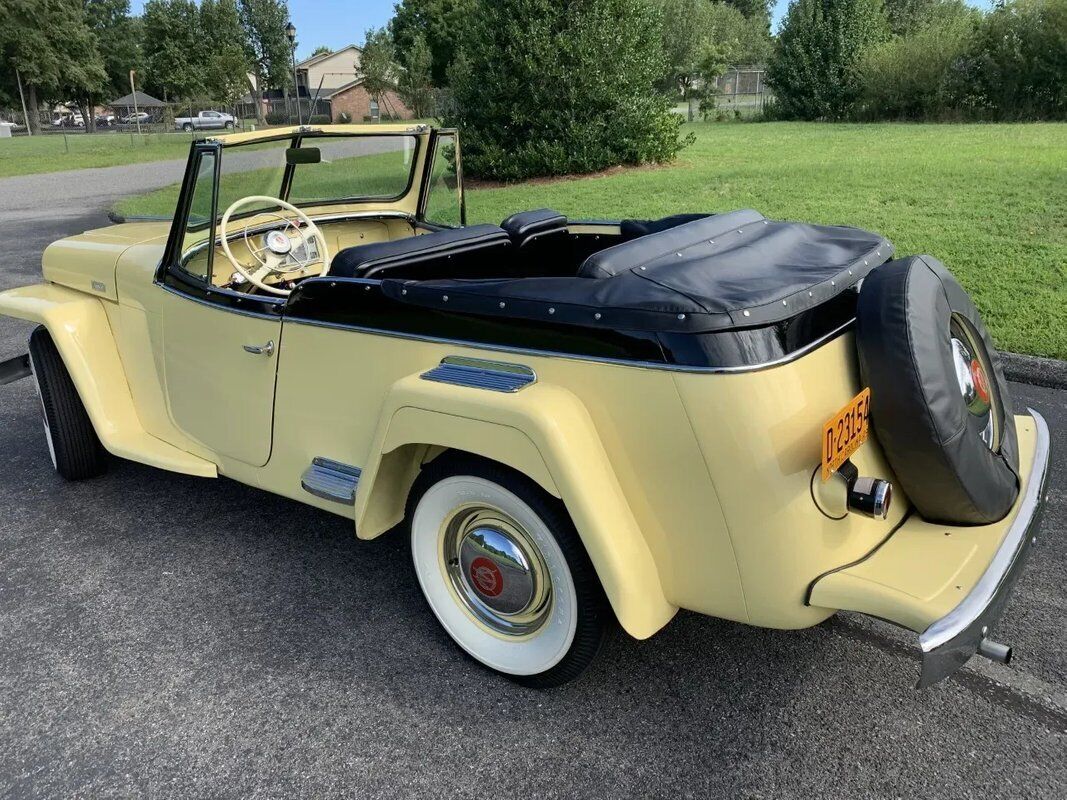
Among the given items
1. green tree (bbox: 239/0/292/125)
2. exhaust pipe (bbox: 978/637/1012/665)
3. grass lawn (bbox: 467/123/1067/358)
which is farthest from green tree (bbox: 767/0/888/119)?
green tree (bbox: 239/0/292/125)

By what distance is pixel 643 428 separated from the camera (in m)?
1.95

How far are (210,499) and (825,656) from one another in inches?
104

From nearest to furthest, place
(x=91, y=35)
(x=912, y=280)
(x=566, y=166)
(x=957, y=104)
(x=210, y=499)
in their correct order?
(x=912, y=280), (x=210, y=499), (x=566, y=166), (x=957, y=104), (x=91, y=35)

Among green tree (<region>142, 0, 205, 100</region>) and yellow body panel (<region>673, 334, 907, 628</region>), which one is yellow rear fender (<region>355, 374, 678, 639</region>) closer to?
yellow body panel (<region>673, 334, 907, 628</region>)

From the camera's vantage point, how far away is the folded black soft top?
1.91 m

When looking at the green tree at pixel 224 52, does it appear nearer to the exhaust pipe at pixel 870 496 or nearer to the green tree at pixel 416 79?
the green tree at pixel 416 79

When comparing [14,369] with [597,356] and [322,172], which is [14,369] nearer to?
[322,172]

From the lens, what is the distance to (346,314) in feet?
8.18

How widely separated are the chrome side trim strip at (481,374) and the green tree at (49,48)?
62513 mm

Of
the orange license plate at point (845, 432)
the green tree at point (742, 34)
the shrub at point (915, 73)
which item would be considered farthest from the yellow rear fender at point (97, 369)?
the green tree at point (742, 34)

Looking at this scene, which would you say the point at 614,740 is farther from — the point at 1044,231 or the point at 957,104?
the point at 957,104

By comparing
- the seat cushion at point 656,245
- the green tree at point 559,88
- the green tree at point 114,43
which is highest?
the green tree at point 114,43

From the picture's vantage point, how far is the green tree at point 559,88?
12070mm

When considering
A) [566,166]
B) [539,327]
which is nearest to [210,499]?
[539,327]
